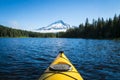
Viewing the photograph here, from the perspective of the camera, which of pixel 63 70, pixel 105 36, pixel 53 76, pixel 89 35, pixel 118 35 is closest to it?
pixel 53 76

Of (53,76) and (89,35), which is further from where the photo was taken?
(89,35)

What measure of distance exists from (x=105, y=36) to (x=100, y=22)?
18736 millimetres

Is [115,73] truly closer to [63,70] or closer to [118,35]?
[63,70]

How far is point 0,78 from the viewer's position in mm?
16734

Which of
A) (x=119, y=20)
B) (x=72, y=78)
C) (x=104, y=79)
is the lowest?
(x=104, y=79)

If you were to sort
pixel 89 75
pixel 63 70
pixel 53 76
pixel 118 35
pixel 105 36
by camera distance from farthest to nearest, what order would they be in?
pixel 105 36 < pixel 118 35 < pixel 89 75 < pixel 63 70 < pixel 53 76

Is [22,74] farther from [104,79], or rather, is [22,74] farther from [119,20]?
[119,20]

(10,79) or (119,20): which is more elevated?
(119,20)

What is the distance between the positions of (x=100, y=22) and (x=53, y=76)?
139m

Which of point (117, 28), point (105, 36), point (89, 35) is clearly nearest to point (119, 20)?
point (117, 28)

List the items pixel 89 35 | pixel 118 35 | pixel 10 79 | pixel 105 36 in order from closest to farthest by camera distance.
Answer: pixel 10 79 < pixel 118 35 < pixel 105 36 < pixel 89 35

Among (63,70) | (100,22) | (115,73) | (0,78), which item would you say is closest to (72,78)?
(63,70)

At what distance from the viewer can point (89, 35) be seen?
16088 cm

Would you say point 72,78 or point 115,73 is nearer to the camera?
point 72,78
